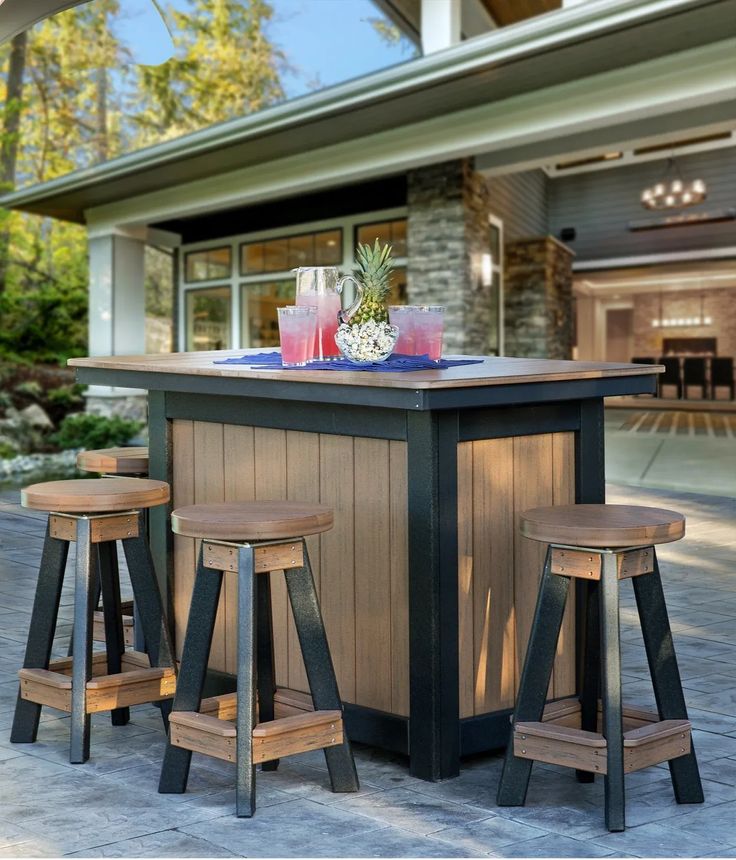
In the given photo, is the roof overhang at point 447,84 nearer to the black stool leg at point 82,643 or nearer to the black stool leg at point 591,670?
the black stool leg at point 591,670

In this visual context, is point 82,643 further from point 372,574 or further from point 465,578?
point 465,578

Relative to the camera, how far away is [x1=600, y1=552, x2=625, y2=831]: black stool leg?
224 cm

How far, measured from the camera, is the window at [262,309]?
12391 mm

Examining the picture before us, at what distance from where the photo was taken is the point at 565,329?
44.7 ft

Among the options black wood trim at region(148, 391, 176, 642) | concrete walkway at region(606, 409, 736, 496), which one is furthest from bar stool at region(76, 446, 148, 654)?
concrete walkway at region(606, 409, 736, 496)

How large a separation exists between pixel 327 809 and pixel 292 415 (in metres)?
1.03

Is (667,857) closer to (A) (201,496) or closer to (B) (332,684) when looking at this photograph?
(B) (332,684)

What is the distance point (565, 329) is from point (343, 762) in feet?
38.3

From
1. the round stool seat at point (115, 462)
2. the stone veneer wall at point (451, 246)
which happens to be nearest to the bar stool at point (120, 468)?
the round stool seat at point (115, 462)

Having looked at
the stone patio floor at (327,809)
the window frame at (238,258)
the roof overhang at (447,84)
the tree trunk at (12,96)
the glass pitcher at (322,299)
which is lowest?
the stone patio floor at (327,809)

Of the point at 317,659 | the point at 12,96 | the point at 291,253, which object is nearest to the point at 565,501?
the point at 317,659

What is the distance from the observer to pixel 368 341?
2850 mm

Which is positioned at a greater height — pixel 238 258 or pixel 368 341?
pixel 238 258

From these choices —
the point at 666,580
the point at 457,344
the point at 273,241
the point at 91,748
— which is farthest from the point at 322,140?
the point at 91,748
